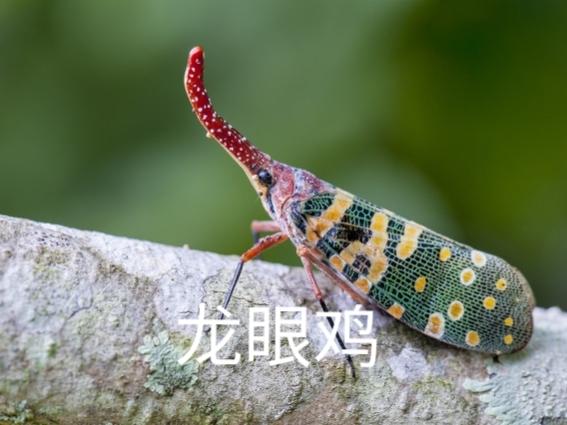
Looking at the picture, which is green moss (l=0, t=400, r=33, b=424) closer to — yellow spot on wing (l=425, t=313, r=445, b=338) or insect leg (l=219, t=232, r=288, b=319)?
insect leg (l=219, t=232, r=288, b=319)

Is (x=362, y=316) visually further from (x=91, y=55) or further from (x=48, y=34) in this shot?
(x=48, y=34)

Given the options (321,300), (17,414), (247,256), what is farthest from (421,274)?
(17,414)

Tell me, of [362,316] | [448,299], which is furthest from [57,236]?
[448,299]

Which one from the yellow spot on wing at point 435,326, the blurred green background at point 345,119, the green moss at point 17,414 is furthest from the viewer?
the blurred green background at point 345,119

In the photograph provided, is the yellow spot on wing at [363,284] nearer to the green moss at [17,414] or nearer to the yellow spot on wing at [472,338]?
the yellow spot on wing at [472,338]

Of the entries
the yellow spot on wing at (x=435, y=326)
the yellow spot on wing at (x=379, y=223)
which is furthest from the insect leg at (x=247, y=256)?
the yellow spot on wing at (x=435, y=326)

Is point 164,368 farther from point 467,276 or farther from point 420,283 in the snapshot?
point 467,276

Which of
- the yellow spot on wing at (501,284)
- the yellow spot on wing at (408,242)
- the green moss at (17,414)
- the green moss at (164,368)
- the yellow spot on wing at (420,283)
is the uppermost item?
the yellow spot on wing at (408,242)
